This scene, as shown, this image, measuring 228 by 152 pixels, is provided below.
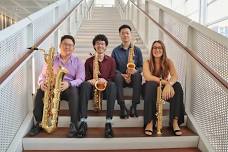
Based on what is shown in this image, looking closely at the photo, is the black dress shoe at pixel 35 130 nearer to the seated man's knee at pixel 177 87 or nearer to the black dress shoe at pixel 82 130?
the black dress shoe at pixel 82 130

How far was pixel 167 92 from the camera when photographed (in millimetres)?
3266

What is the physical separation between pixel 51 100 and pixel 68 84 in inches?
8.3

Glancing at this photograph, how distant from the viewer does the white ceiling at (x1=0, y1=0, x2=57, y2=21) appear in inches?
679

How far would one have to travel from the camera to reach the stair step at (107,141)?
3.10 meters

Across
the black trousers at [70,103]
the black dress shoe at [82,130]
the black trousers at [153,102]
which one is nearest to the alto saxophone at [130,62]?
the black trousers at [153,102]

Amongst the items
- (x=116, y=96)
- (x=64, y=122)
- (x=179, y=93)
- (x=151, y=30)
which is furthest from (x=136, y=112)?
(x=151, y=30)

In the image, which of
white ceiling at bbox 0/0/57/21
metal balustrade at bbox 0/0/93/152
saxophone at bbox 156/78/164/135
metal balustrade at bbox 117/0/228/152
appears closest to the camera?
metal balustrade at bbox 0/0/93/152

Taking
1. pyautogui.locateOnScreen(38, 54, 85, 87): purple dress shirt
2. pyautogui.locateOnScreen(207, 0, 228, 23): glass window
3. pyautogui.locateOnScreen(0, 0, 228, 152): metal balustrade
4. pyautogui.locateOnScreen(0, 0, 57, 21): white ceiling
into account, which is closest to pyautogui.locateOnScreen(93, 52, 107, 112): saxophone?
pyautogui.locateOnScreen(38, 54, 85, 87): purple dress shirt

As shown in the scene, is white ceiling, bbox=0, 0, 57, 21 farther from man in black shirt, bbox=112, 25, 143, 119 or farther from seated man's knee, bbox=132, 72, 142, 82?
seated man's knee, bbox=132, 72, 142, 82

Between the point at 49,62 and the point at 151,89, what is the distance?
986mm

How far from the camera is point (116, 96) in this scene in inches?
136

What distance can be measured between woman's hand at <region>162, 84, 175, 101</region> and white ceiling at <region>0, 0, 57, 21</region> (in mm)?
14918

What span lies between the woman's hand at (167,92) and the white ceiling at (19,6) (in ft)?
48.9

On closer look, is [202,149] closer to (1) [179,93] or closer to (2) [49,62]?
(1) [179,93]
